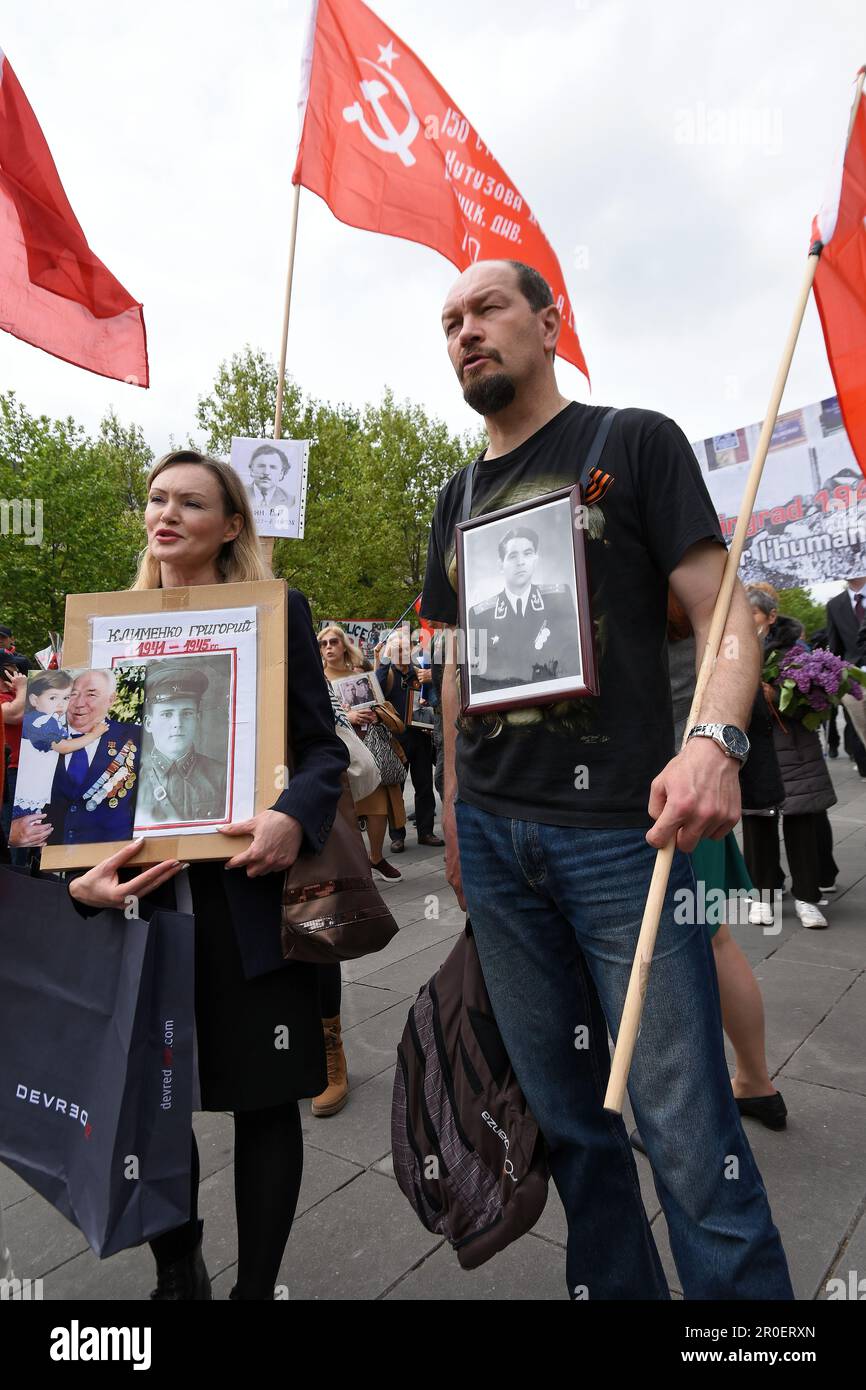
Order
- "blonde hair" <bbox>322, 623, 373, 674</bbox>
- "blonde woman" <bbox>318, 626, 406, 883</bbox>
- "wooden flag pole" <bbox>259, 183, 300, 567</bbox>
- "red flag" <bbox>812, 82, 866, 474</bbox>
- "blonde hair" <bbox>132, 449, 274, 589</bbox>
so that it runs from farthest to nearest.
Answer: "blonde hair" <bbox>322, 623, 373, 674</bbox> → "blonde woman" <bbox>318, 626, 406, 883</bbox> → "wooden flag pole" <bbox>259, 183, 300, 567</bbox> → "red flag" <bbox>812, 82, 866, 474</bbox> → "blonde hair" <bbox>132, 449, 274, 589</bbox>

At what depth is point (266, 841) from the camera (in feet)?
5.49

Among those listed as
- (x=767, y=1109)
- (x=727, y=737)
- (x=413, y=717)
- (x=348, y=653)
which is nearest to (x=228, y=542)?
(x=727, y=737)

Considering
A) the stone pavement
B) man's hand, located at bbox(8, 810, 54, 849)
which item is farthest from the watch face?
the stone pavement

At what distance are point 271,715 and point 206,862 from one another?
354 millimetres

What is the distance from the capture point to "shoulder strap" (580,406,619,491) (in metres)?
1.59

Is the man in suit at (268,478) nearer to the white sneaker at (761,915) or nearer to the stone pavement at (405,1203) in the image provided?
the stone pavement at (405,1203)

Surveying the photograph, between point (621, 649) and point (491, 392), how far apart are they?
0.64 m

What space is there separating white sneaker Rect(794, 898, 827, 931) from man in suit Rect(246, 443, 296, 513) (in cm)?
402

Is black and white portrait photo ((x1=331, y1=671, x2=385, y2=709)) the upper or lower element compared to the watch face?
upper

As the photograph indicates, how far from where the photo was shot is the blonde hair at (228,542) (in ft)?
6.51

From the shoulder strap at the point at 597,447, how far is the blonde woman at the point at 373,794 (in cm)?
469

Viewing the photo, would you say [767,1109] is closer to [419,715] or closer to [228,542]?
[228,542]

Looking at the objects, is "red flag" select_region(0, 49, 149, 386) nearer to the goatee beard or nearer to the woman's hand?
the goatee beard
